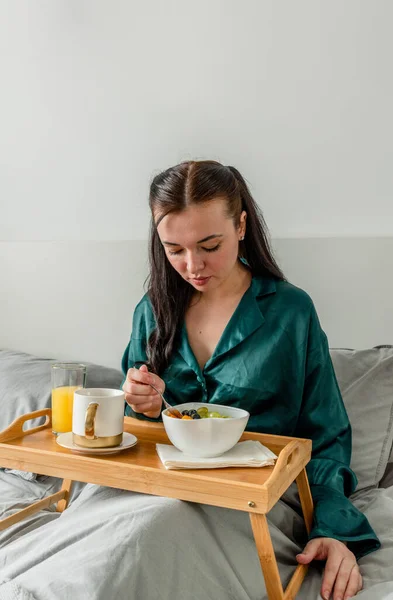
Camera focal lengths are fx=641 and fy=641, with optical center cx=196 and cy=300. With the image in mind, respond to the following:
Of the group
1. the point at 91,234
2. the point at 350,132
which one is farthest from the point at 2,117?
the point at 350,132

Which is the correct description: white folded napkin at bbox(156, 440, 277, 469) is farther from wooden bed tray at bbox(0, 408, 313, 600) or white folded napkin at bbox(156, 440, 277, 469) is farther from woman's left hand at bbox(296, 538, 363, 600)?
woman's left hand at bbox(296, 538, 363, 600)

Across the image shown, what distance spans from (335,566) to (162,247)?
2.49ft

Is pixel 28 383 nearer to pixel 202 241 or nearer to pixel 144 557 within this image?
pixel 202 241

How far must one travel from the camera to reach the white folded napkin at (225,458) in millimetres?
1007

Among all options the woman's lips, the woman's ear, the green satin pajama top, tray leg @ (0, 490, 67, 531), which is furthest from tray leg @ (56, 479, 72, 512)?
the woman's ear

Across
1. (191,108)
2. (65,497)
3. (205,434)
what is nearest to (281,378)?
(205,434)

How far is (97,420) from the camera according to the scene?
42.9 inches

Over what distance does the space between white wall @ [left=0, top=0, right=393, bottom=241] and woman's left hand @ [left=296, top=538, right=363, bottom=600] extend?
0.93 meters

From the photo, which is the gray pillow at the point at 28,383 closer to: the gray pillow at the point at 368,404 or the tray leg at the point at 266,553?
the gray pillow at the point at 368,404

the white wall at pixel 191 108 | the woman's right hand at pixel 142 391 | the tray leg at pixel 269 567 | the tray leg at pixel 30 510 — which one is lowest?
the tray leg at pixel 30 510

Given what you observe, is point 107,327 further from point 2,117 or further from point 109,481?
point 109,481

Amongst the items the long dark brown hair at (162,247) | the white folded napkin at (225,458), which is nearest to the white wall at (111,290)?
the long dark brown hair at (162,247)

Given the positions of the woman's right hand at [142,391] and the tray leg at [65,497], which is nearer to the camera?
the woman's right hand at [142,391]

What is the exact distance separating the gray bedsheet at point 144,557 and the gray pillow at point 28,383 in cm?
65
